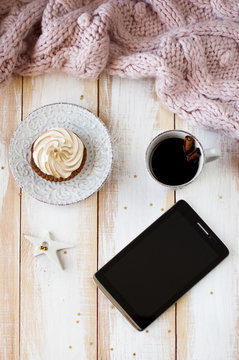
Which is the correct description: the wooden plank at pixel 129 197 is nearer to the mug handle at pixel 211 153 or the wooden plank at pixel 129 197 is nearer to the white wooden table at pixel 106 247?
the white wooden table at pixel 106 247

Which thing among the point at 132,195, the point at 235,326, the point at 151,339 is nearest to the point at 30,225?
the point at 132,195

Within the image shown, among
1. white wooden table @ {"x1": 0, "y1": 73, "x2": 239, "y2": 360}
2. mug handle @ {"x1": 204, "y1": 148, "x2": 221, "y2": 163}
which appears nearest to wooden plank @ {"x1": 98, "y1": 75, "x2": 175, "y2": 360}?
white wooden table @ {"x1": 0, "y1": 73, "x2": 239, "y2": 360}

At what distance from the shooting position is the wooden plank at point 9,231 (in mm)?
771

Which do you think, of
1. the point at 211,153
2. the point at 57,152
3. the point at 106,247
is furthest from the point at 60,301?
the point at 211,153

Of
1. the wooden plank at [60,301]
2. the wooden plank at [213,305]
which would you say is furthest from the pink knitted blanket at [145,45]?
the wooden plank at [60,301]

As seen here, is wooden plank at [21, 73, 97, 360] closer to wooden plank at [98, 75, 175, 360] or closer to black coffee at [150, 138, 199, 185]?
wooden plank at [98, 75, 175, 360]

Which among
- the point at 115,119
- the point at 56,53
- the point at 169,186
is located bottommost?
the point at 169,186

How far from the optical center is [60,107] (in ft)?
2.52

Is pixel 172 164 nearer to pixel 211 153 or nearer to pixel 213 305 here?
pixel 211 153

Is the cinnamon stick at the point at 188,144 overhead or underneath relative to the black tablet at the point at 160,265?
overhead

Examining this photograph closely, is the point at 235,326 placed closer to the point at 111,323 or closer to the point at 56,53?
the point at 111,323

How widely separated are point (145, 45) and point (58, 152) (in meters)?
0.25

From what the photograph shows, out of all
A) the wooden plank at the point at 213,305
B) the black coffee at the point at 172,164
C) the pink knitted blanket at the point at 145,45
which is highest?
the pink knitted blanket at the point at 145,45

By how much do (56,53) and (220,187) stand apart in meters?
0.37
